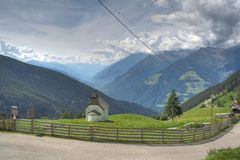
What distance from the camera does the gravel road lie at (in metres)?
31.2

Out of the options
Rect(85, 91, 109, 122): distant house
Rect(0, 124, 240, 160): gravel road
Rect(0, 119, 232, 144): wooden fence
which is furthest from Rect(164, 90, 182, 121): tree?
Rect(0, 124, 240, 160): gravel road

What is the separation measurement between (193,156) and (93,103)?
7955cm

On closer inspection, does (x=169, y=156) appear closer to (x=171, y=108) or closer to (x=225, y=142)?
(x=225, y=142)

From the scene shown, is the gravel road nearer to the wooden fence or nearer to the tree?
the wooden fence

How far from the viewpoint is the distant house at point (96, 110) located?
11369 cm

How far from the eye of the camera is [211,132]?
2530 inches

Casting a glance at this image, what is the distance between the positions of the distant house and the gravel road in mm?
68773

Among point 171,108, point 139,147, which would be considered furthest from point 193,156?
point 171,108

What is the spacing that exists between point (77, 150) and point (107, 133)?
11.0 metres

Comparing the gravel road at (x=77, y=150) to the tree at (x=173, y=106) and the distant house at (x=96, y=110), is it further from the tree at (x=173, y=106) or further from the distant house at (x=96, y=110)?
the tree at (x=173, y=106)

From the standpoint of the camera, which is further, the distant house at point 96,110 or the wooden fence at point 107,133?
the distant house at point 96,110

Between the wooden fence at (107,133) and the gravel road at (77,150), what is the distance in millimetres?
2920

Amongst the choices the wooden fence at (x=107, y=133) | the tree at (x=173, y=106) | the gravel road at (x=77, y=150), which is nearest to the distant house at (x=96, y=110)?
the tree at (x=173, y=106)

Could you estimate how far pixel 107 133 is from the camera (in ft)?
152
